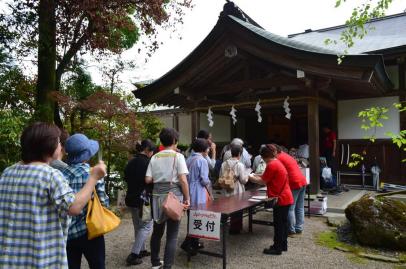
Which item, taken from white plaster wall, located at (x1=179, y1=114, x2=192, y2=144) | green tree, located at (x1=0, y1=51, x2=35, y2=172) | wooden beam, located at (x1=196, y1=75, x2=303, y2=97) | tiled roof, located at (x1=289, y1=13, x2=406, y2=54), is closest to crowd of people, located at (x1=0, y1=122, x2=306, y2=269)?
green tree, located at (x1=0, y1=51, x2=35, y2=172)

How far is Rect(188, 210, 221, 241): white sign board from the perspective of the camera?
4.22 m

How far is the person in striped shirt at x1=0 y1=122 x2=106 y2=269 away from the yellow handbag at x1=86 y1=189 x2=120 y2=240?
2.11 ft

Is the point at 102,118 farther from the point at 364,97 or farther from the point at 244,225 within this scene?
the point at 364,97

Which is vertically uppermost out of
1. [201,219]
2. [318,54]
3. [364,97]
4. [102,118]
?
[318,54]

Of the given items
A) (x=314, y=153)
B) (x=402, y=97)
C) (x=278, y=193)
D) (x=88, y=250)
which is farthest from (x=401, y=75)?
(x=88, y=250)

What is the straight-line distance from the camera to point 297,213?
240 inches

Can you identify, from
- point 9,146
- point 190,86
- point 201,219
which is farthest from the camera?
point 190,86

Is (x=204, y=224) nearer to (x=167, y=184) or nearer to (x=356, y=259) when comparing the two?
(x=167, y=184)

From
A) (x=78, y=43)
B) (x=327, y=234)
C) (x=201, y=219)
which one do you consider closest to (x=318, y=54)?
(x=327, y=234)

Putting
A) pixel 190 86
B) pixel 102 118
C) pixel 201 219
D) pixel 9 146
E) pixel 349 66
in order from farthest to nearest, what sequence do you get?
pixel 190 86, pixel 102 118, pixel 349 66, pixel 9 146, pixel 201 219

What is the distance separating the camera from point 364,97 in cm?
960

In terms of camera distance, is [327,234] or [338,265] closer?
[338,265]

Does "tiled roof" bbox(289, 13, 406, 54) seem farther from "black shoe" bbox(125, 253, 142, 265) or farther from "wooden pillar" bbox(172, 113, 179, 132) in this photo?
"black shoe" bbox(125, 253, 142, 265)

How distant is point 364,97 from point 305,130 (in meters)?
2.98
